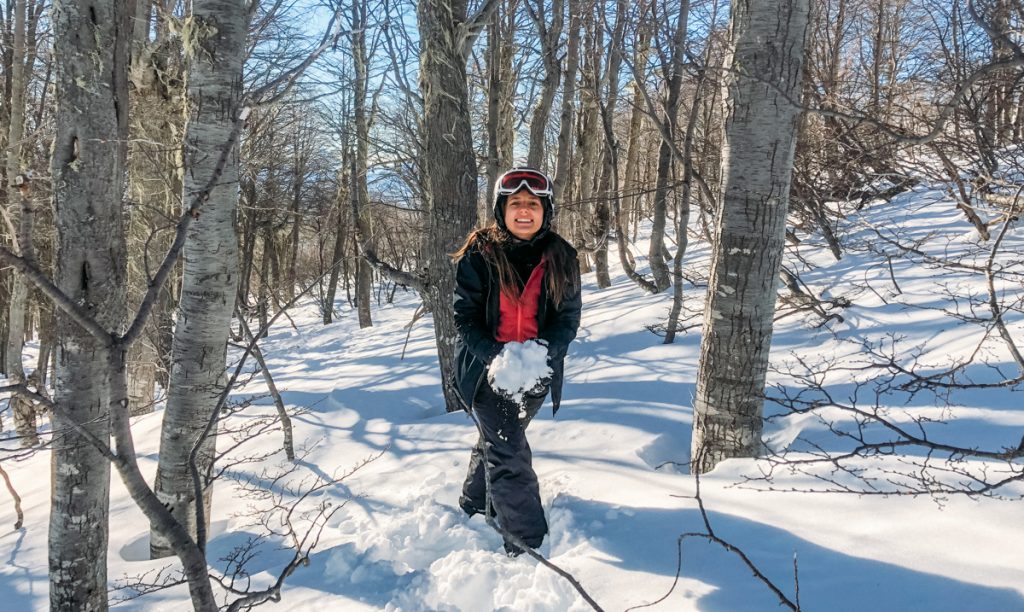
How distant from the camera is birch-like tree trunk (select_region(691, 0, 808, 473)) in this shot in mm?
2617

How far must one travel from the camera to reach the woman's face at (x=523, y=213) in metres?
2.59

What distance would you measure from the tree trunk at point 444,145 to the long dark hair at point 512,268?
1.86 m

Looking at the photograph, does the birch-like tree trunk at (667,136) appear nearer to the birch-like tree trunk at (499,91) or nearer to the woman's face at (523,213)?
the birch-like tree trunk at (499,91)

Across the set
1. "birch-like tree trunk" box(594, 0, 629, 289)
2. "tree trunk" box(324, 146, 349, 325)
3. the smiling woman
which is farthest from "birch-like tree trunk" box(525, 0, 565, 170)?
the smiling woman

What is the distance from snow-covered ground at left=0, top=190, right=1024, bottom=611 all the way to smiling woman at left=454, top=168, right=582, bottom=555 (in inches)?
13.5

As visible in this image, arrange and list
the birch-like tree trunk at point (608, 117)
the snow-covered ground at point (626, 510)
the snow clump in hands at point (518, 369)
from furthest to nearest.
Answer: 1. the birch-like tree trunk at point (608, 117)
2. the snow clump in hands at point (518, 369)
3. the snow-covered ground at point (626, 510)

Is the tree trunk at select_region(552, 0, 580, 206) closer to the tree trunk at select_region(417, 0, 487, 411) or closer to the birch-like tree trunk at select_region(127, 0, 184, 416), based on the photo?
the tree trunk at select_region(417, 0, 487, 411)

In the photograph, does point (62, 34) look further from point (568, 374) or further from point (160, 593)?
point (568, 374)

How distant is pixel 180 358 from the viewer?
127 inches

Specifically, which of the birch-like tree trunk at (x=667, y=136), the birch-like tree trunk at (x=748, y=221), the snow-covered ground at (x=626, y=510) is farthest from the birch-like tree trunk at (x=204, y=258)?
the birch-like tree trunk at (x=667, y=136)

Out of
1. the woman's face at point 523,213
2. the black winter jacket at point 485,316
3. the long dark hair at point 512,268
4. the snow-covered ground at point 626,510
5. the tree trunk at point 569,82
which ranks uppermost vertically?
the tree trunk at point 569,82

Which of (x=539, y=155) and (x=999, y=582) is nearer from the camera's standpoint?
(x=999, y=582)

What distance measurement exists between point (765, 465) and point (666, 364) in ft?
8.93

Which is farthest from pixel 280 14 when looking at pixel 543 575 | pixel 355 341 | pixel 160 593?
pixel 543 575
